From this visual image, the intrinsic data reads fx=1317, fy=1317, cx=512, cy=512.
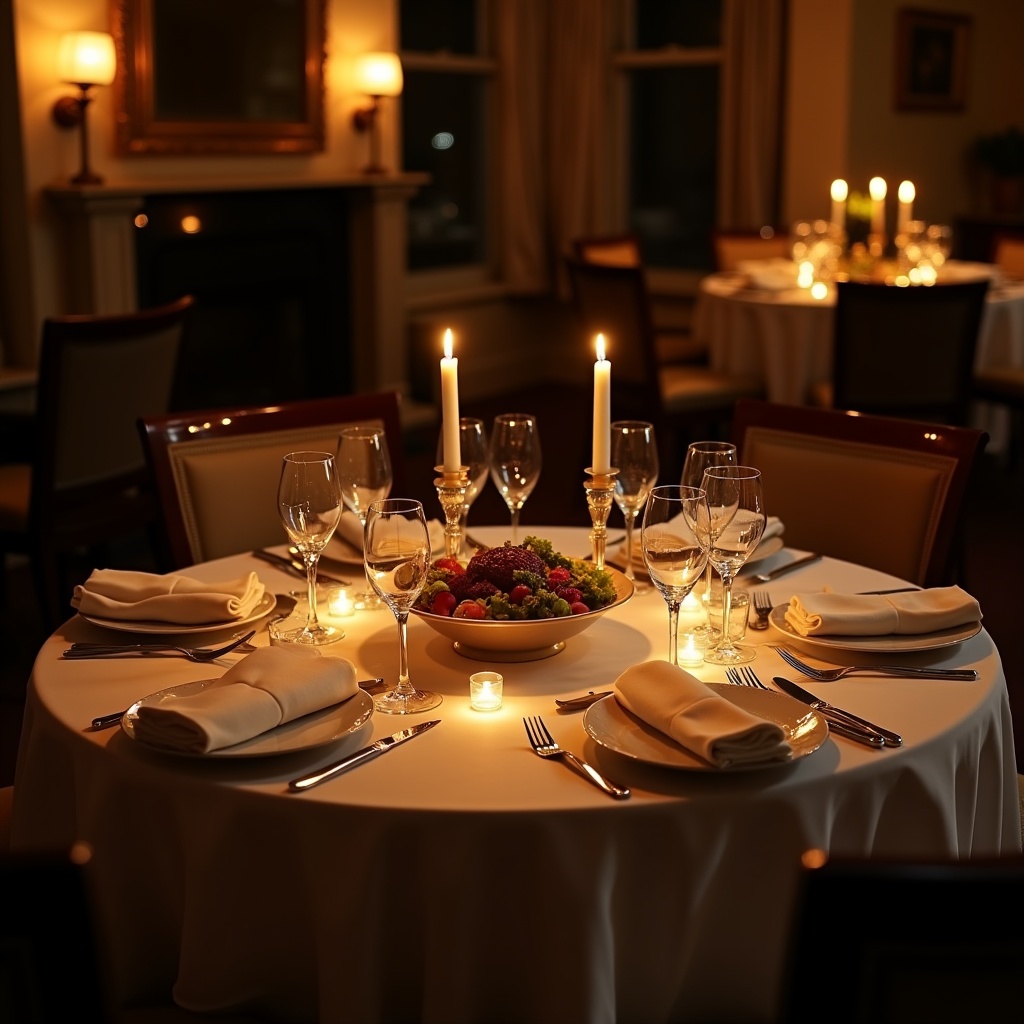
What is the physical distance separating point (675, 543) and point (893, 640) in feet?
1.13

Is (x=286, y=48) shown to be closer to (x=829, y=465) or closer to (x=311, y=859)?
(x=829, y=465)

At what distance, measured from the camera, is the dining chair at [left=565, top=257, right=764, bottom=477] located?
446 centimetres

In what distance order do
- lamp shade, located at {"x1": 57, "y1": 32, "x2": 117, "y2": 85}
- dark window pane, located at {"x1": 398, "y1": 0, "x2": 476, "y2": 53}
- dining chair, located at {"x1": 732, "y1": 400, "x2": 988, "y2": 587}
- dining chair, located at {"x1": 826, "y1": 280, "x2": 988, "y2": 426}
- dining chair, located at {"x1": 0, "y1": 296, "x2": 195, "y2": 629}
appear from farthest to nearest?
dark window pane, located at {"x1": 398, "y1": 0, "x2": 476, "y2": 53} < lamp shade, located at {"x1": 57, "y1": 32, "x2": 117, "y2": 85} < dining chair, located at {"x1": 826, "y1": 280, "x2": 988, "y2": 426} < dining chair, located at {"x1": 0, "y1": 296, "x2": 195, "y2": 629} < dining chair, located at {"x1": 732, "y1": 400, "x2": 988, "y2": 587}

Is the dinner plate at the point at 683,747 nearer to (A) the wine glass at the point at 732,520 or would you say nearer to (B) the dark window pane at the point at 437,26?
(A) the wine glass at the point at 732,520

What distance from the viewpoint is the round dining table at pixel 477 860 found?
1.22m

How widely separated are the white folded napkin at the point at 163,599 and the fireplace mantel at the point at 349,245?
3081 millimetres

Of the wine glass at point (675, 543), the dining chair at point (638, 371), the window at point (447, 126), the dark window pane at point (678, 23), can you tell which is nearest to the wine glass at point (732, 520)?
the wine glass at point (675, 543)

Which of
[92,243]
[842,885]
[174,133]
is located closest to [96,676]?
[842,885]

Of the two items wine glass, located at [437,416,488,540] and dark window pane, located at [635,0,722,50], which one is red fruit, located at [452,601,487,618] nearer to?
wine glass, located at [437,416,488,540]

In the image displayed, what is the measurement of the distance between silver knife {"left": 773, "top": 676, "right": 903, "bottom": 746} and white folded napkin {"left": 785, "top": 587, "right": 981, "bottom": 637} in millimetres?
113

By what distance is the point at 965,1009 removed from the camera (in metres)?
0.84

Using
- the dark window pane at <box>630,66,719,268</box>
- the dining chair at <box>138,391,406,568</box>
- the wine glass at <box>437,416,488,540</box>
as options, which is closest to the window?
the dark window pane at <box>630,66,719,268</box>

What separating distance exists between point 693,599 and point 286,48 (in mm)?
4208

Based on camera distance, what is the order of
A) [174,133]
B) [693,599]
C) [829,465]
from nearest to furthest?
[693,599] < [829,465] < [174,133]
